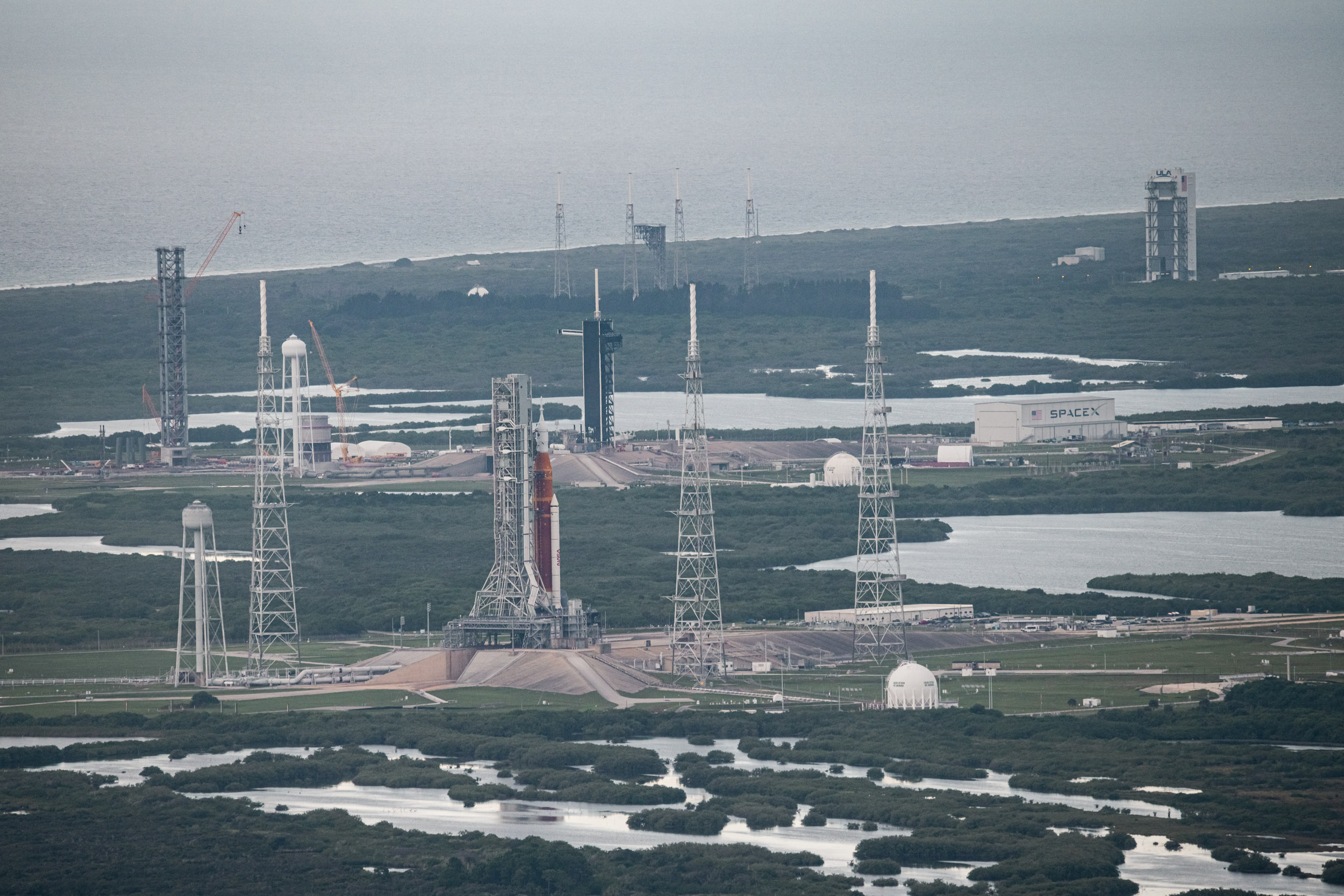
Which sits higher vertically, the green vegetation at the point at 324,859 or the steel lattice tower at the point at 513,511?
the steel lattice tower at the point at 513,511

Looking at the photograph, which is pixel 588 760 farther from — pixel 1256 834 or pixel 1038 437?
pixel 1038 437

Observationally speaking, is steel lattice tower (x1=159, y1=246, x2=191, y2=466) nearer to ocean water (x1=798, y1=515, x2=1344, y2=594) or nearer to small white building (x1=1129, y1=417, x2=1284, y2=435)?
ocean water (x1=798, y1=515, x2=1344, y2=594)

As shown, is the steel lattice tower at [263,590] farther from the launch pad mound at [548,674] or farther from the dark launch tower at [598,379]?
the dark launch tower at [598,379]

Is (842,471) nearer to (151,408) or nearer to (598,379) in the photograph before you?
(598,379)

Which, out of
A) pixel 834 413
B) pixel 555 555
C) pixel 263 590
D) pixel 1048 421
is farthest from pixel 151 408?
pixel 555 555

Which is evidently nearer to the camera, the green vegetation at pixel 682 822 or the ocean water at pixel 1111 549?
the green vegetation at pixel 682 822

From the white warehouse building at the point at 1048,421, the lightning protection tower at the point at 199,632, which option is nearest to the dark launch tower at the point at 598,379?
the white warehouse building at the point at 1048,421
